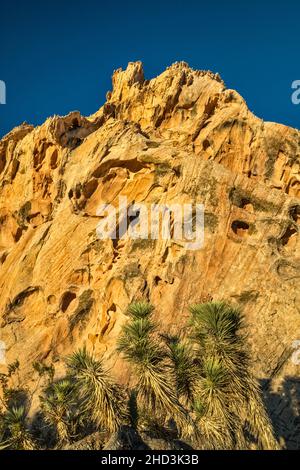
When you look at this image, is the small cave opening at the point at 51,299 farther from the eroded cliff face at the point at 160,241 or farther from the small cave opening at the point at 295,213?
the small cave opening at the point at 295,213

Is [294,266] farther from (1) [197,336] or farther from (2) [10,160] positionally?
(2) [10,160]

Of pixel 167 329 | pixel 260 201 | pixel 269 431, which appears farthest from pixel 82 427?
pixel 260 201

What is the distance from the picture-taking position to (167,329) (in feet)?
78.1

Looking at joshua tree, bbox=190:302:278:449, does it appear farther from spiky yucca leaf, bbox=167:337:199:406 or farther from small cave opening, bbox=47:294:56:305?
small cave opening, bbox=47:294:56:305

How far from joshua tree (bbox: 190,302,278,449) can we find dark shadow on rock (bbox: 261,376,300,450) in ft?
15.7

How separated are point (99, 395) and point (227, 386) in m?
3.50

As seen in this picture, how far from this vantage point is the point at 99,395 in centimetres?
1366

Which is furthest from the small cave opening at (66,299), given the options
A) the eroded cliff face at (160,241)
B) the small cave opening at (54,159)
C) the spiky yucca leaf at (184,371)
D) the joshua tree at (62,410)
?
the spiky yucca leaf at (184,371)

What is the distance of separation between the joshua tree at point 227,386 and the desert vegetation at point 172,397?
0.03 meters

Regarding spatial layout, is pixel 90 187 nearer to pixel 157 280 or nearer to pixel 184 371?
pixel 157 280

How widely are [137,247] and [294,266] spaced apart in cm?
793

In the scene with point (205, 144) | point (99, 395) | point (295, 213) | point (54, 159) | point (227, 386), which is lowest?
point (99, 395)

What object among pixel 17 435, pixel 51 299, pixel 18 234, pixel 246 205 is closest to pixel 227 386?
pixel 17 435

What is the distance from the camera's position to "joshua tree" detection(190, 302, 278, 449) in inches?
541
